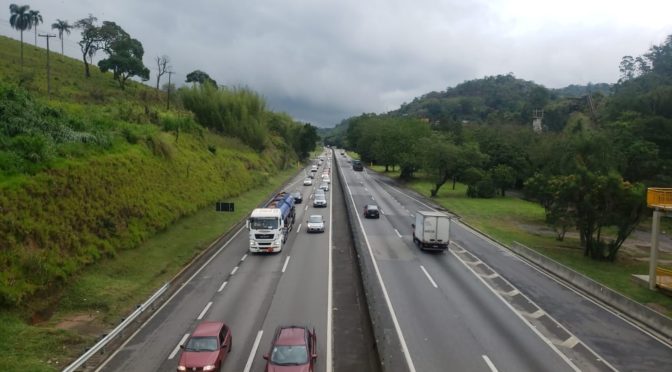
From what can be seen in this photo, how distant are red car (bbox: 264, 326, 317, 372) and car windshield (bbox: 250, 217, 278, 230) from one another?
15841mm

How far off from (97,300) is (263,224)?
12414 millimetres

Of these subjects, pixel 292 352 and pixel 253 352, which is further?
pixel 253 352

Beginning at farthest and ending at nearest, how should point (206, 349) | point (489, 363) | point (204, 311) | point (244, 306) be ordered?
point (244, 306)
point (204, 311)
point (489, 363)
point (206, 349)

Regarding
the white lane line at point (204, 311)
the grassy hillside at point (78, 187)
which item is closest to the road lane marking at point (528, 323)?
the white lane line at point (204, 311)

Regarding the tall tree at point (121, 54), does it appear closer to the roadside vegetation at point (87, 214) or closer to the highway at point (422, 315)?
the roadside vegetation at point (87, 214)

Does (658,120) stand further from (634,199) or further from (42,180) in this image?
(42,180)

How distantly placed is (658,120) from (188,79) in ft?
423

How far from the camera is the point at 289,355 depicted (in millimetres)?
15156

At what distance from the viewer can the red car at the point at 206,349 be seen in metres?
15.1

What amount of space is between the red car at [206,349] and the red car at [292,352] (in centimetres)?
165

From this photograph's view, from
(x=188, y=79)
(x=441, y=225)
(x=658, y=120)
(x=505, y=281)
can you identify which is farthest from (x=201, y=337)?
(x=188, y=79)

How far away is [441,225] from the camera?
109 ft

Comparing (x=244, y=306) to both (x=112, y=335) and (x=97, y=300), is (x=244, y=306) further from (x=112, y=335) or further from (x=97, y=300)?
(x=97, y=300)

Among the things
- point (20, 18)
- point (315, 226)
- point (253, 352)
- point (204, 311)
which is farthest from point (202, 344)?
point (20, 18)
